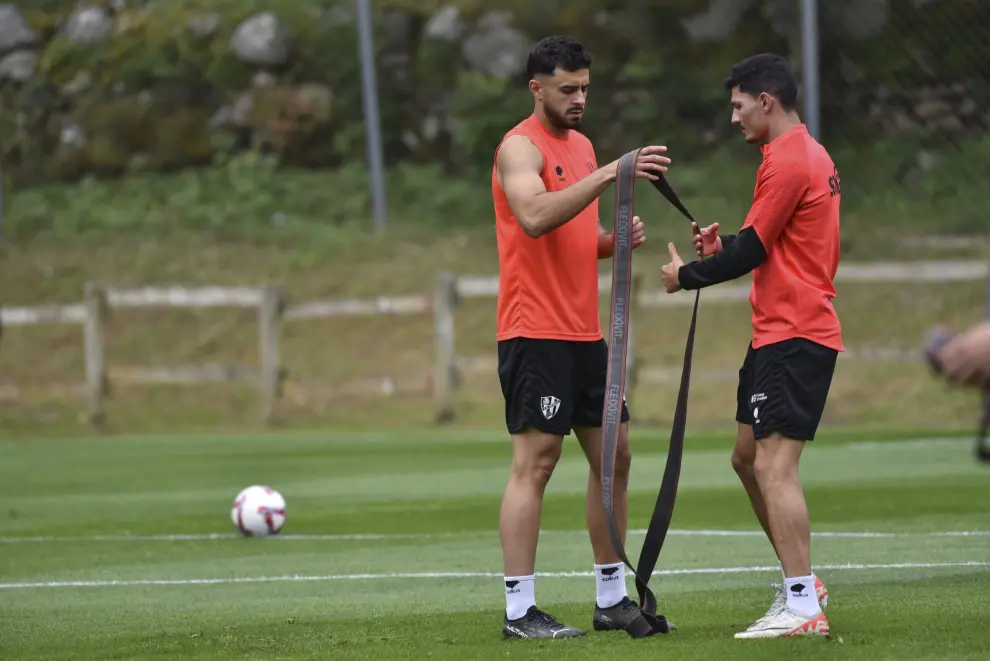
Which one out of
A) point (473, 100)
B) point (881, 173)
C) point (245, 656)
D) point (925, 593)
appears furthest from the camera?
point (473, 100)

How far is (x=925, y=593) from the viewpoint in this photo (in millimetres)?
7914

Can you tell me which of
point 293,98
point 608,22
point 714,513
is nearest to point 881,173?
point 608,22

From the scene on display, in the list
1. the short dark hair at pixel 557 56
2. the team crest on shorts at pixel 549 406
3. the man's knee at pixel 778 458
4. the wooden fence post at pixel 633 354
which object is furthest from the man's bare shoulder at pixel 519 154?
the wooden fence post at pixel 633 354

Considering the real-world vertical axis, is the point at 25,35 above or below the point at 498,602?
above

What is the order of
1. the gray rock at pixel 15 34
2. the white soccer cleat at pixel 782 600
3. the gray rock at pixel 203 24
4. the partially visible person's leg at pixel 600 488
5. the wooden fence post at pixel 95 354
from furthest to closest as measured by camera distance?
the gray rock at pixel 15 34
the gray rock at pixel 203 24
the wooden fence post at pixel 95 354
the partially visible person's leg at pixel 600 488
the white soccer cleat at pixel 782 600

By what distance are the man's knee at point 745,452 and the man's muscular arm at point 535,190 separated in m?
1.30

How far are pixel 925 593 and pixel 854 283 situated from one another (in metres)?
17.1

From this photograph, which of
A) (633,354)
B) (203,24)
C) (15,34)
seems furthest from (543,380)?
(15,34)

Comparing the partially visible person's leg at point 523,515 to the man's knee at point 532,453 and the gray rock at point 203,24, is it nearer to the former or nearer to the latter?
the man's knee at point 532,453

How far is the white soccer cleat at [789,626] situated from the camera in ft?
22.0

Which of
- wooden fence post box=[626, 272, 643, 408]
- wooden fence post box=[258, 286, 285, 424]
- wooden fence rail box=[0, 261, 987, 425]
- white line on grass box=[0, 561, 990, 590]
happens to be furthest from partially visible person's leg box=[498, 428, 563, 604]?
wooden fence post box=[258, 286, 285, 424]

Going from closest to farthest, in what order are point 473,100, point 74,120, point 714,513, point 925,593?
point 925,593 < point 714,513 < point 473,100 < point 74,120

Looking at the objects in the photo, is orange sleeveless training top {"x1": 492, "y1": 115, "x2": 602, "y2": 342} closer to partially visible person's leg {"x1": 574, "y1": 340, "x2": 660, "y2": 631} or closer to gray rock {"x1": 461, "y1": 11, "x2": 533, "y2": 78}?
partially visible person's leg {"x1": 574, "y1": 340, "x2": 660, "y2": 631}

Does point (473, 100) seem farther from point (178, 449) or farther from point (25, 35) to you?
point (178, 449)
